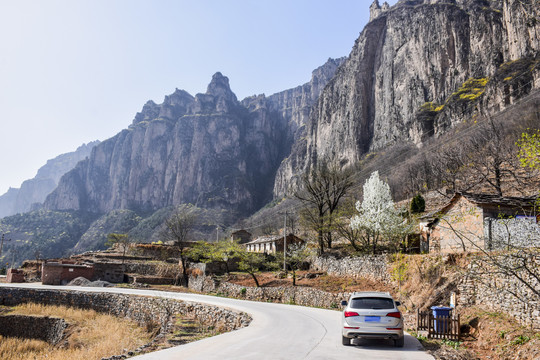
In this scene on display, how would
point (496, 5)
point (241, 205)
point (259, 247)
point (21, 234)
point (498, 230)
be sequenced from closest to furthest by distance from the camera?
point (498, 230) < point (259, 247) < point (496, 5) < point (21, 234) < point (241, 205)

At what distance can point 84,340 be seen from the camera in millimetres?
22531

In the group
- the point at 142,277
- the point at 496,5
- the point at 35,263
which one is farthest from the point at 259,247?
the point at 496,5

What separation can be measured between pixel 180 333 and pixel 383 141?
13554cm

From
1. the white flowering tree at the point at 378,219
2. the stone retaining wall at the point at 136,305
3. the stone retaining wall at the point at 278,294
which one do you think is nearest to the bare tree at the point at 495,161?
the white flowering tree at the point at 378,219

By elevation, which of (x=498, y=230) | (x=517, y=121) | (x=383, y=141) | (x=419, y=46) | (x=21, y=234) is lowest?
(x=21, y=234)

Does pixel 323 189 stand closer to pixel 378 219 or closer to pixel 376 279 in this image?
pixel 378 219

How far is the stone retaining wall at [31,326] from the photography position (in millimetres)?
26481

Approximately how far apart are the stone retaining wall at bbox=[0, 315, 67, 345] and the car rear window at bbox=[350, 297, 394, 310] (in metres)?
24.8

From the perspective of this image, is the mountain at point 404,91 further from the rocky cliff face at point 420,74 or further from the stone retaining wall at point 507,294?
the stone retaining wall at point 507,294

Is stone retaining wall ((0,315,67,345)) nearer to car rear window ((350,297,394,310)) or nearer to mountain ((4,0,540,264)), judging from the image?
car rear window ((350,297,394,310))

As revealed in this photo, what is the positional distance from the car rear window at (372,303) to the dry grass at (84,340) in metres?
12.9

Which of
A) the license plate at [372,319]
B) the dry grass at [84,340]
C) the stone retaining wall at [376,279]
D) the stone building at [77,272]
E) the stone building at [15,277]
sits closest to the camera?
the license plate at [372,319]

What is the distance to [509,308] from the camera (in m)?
11.6

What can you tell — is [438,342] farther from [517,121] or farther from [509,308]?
[517,121]
